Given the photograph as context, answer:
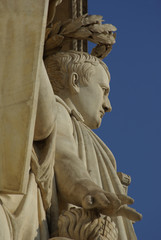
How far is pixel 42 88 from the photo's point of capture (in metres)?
4.61

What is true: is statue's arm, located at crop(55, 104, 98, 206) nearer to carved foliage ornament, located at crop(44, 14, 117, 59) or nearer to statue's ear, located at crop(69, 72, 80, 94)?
statue's ear, located at crop(69, 72, 80, 94)

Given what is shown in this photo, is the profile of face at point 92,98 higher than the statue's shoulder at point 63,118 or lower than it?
higher

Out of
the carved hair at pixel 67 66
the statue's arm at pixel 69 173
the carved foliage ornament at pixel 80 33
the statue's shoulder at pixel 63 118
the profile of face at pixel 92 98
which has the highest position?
the carved foliage ornament at pixel 80 33

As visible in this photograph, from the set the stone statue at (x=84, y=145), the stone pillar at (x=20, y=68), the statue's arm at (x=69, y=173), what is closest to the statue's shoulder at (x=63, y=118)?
the stone statue at (x=84, y=145)

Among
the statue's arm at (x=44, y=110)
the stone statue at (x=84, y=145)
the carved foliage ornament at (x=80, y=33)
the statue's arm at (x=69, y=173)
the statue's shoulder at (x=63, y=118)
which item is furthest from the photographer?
the carved foliage ornament at (x=80, y=33)

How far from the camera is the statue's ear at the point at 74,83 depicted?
6.51 meters

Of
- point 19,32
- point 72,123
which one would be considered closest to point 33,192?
point 19,32

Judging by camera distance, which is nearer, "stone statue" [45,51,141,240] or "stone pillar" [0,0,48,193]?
"stone pillar" [0,0,48,193]

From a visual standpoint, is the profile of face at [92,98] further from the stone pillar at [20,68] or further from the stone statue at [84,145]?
the stone pillar at [20,68]

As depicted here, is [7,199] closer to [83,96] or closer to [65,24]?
[83,96]

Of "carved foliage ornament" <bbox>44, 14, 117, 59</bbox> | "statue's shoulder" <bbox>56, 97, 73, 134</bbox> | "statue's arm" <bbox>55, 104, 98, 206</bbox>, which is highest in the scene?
"carved foliage ornament" <bbox>44, 14, 117, 59</bbox>

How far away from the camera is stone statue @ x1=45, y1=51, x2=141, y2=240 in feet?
15.6

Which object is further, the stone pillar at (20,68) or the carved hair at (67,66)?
the carved hair at (67,66)

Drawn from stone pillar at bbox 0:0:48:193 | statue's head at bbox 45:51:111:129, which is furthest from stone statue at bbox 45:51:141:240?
stone pillar at bbox 0:0:48:193
